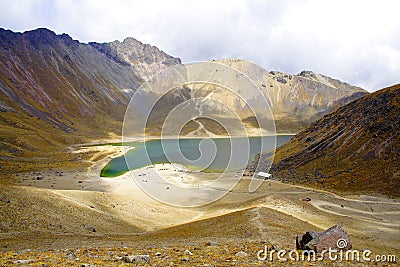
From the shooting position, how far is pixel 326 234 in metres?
14.3

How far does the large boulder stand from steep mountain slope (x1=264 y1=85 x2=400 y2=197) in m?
36.3

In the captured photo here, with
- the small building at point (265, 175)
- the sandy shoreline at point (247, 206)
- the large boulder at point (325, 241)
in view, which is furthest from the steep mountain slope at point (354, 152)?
the large boulder at point (325, 241)

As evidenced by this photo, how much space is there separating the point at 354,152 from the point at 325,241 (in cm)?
4983

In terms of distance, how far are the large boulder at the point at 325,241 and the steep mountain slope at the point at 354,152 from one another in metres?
36.3

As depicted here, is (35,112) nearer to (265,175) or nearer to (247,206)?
(265,175)

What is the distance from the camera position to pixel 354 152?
58344mm

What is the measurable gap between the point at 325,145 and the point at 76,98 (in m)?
170

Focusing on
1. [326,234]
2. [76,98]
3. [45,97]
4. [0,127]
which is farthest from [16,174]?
[76,98]

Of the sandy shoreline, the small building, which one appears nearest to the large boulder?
the sandy shoreline

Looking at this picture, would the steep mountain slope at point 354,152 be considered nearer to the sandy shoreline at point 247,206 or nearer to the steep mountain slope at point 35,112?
the sandy shoreline at point 247,206

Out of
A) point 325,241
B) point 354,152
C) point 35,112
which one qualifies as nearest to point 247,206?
point 325,241

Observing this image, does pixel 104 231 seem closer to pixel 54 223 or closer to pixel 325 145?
pixel 54 223

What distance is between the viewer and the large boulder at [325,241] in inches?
549

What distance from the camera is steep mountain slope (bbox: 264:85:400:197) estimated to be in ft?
166
